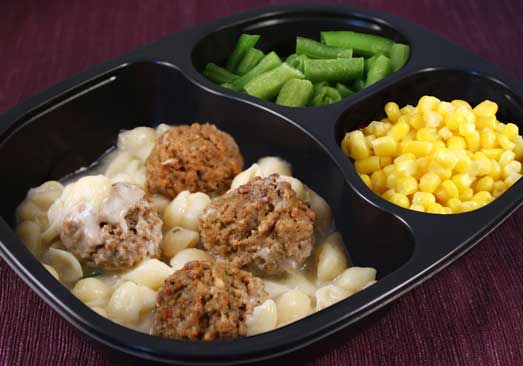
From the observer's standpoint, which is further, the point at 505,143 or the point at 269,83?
the point at 269,83

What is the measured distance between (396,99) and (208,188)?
2.74 feet

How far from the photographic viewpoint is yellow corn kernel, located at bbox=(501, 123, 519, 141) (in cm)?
272

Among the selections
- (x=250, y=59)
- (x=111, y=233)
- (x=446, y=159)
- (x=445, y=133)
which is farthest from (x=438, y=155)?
(x=111, y=233)

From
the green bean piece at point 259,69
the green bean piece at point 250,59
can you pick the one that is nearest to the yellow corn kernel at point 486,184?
the green bean piece at point 259,69

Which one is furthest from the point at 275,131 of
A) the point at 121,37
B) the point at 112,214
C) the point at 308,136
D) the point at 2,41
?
the point at 2,41

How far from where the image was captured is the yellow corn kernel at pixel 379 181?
2688 millimetres

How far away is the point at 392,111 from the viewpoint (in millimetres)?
2836

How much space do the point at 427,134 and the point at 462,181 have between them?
0.74 feet

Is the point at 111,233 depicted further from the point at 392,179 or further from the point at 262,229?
the point at 392,179

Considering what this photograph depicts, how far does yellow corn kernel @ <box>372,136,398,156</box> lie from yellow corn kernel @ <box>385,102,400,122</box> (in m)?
0.14

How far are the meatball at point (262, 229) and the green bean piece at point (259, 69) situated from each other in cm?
72

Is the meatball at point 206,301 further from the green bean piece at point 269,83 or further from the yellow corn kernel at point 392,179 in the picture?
the green bean piece at point 269,83

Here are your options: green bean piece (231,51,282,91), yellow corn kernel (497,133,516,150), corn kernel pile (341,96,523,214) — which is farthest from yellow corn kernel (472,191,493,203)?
green bean piece (231,51,282,91)

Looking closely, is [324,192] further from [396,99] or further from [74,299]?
[74,299]
